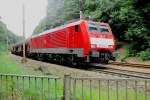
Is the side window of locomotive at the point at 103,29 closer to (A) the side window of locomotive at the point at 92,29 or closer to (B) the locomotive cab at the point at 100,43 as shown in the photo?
(B) the locomotive cab at the point at 100,43

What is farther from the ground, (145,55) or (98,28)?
(98,28)

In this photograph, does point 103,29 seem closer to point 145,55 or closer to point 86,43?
point 86,43

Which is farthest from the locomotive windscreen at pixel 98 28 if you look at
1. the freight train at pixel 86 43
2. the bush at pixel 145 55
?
the bush at pixel 145 55

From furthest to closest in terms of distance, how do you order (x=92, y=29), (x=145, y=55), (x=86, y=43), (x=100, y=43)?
(x=145, y=55)
(x=92, y=29)
(x=100, y=43)
(x=86, y=43)

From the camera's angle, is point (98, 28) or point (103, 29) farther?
point (103, 29)

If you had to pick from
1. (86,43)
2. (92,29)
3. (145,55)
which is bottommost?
(145,55)

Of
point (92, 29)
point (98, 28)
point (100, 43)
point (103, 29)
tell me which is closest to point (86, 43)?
point (100, 43)

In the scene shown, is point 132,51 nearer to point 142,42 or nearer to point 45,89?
point 142,42

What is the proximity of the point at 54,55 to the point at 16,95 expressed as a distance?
17809 mm

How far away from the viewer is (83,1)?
4150 centimetres

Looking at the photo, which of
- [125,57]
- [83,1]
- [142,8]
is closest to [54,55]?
[125,57]

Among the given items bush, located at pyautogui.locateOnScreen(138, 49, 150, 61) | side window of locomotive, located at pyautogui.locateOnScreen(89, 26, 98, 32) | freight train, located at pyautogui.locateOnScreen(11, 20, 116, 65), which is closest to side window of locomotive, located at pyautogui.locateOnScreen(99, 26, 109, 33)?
freight train, located at pyautogui.locateOnScreen(11, 20, 116, 65)

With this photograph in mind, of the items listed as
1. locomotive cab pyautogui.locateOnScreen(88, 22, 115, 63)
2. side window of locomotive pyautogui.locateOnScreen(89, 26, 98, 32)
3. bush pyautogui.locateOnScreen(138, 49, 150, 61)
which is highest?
side window of locomotive pyautogui.locateOnScreen(89, 26, 98, 32)

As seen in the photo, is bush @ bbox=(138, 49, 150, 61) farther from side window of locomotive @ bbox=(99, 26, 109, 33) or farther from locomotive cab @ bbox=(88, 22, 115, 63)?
side window of locomotive @ bbox=(99, 26, 109, 33)
